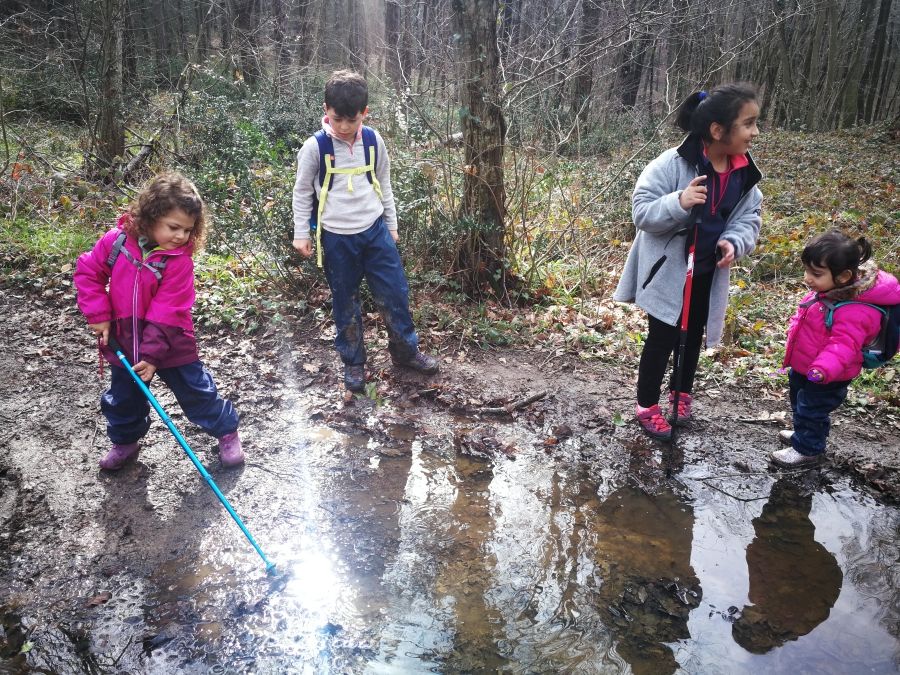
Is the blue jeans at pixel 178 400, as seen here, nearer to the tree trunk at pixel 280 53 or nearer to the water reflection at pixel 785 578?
the water reflection at pixel 785 578

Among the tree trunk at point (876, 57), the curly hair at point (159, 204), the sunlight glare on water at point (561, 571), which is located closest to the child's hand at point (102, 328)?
the curly hair at point (159, 204)

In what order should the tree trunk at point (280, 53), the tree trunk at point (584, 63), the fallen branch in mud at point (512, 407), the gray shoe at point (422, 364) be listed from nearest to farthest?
the fallen branch in mud at point (512, 407) → the gray shoe at point (422, 364) → the tree trunk at point (584, 63) → the tree trunk at point (280, 53)

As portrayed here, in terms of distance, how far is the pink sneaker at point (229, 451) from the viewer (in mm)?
3436

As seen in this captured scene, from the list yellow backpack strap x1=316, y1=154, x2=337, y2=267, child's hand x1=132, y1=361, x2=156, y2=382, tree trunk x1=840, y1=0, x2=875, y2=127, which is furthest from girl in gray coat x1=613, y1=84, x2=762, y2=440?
tree trunk x1=840, y1=0, x2=875, y2=127

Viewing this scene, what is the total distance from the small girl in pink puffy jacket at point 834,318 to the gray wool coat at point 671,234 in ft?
1.23

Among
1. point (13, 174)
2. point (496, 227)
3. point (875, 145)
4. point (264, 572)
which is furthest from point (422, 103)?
point (875, 145)

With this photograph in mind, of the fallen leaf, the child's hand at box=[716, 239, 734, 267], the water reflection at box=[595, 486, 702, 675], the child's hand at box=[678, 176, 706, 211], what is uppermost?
the child's hand at box=[678, 176, 706, 211]

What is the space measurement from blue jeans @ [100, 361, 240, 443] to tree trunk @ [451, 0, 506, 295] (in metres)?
2.81

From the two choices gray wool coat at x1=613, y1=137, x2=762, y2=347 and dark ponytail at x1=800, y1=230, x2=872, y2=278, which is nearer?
dark ponytail at x1=800, y1=230, x2=872, y2=278

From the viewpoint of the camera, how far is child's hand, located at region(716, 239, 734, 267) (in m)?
3.09

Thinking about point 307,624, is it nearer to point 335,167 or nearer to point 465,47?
point 335,167

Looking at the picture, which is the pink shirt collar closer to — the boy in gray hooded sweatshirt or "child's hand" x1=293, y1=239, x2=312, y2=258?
the boy in gray hooded sweatshirt

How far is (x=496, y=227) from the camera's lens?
5398 millimetres

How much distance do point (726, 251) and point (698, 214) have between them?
0.27 metres
